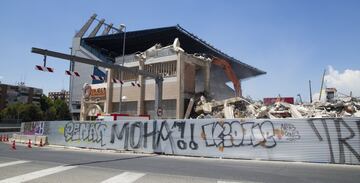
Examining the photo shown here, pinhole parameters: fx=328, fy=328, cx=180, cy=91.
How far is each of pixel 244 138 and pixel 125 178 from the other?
8.08 meters

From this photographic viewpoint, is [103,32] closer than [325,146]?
No

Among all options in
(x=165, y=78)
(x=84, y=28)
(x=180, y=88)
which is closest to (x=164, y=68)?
(x=165, y=78)

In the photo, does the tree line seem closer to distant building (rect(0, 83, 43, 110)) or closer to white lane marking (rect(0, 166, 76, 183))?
distant building (rect(0, 83, 43, 110))

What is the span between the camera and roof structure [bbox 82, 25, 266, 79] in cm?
6338

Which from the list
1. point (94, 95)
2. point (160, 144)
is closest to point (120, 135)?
point (160, 144)

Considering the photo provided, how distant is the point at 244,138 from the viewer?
50.8 feet

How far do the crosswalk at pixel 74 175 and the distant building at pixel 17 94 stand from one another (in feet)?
366

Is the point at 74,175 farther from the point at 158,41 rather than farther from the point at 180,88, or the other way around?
the point at 158,41

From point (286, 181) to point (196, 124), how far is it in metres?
8.70

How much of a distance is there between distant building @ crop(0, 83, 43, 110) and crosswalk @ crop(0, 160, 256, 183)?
112 metres

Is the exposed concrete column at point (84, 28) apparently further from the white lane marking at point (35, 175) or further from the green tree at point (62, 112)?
the white lane marking at point (35, 175)

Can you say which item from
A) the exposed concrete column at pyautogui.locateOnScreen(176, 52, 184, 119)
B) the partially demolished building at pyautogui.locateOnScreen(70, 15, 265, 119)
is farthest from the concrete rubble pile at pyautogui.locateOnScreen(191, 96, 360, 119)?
the partially demolished building at pyautogui.locateOnScreen(70, 15, 265, 119)

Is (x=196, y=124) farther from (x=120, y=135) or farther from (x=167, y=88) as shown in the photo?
(x=167, y=88)

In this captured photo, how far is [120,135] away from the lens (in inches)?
798
